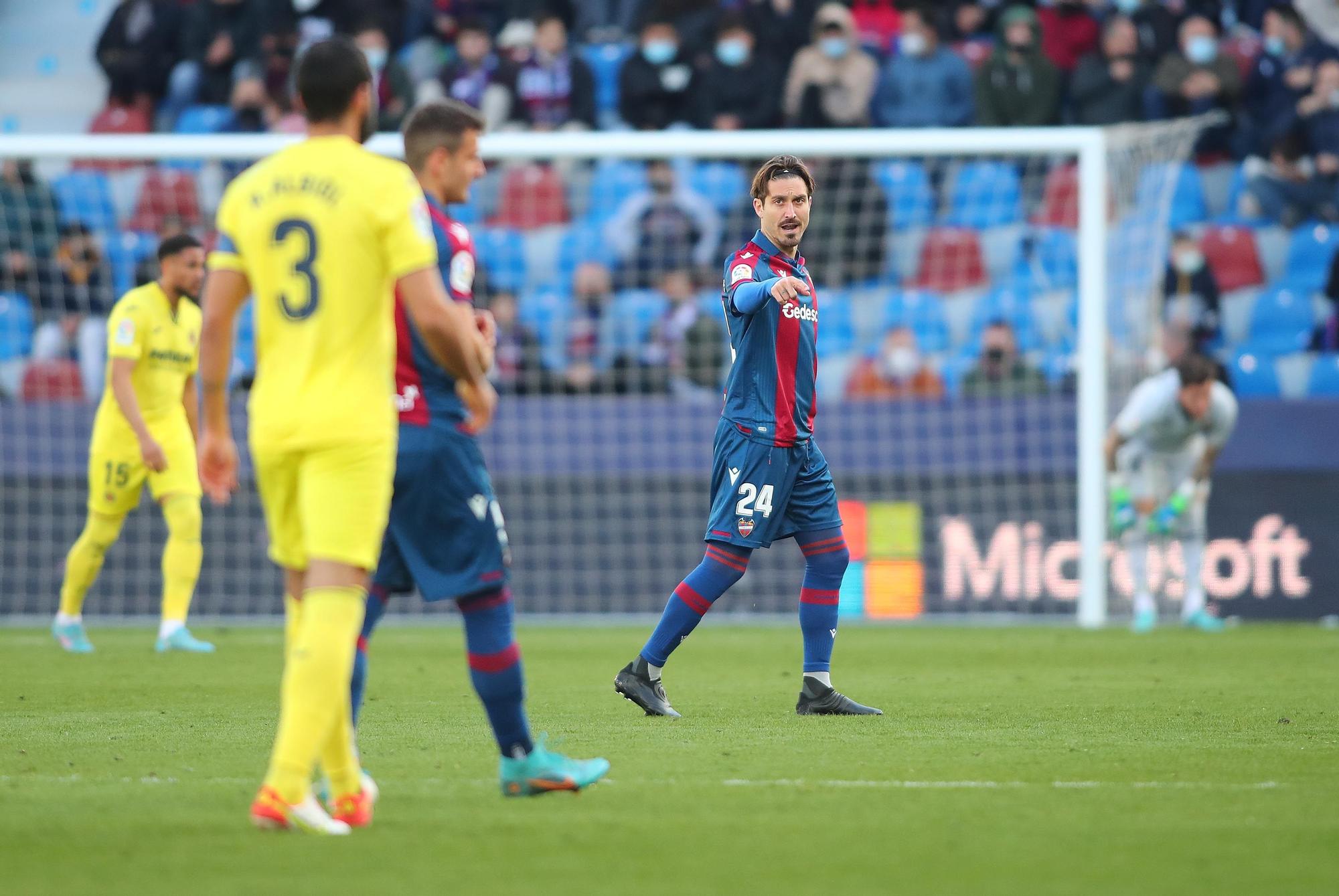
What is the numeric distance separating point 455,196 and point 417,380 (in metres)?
0.55

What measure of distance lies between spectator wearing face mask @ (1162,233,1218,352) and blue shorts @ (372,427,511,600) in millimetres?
11612

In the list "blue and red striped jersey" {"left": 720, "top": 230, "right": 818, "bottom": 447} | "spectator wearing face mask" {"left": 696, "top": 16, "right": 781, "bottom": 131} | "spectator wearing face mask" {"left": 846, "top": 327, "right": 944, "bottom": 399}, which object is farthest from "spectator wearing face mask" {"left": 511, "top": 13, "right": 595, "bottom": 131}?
"blue and red striped jersey" {"left": 720, "top": 230, "right": 818, "bottom": 447}

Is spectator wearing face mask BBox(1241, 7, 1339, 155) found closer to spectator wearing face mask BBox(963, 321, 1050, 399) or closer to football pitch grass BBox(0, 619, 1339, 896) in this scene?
spectator wearing face mask BBox(963, 321, 1050, 399)

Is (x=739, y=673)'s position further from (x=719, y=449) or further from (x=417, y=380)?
(x=417, y=380)

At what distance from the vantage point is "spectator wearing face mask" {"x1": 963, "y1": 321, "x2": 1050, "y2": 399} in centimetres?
1379

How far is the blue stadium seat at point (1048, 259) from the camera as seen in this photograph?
50.9 ft

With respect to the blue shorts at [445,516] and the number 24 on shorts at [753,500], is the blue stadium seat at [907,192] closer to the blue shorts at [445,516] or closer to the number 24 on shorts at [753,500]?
the number 24 on shorts at [753,500]

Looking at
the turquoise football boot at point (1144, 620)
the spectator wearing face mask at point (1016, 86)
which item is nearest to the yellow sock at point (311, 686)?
the turquoise football boot at point (1144, 620)

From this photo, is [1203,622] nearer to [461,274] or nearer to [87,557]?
[87,557]

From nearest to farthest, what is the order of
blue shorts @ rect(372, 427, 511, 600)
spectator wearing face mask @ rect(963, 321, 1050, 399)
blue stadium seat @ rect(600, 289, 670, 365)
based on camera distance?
blue shorts @ rect(372, 427, 511, 600)
spectator wearing face mask @ rect(963, 321, 1050, 399)
blue stadium seat @ rect(600, 289, 670, 365)

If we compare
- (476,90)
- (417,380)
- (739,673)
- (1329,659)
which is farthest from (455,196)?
(476,90)

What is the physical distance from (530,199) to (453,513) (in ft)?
38.5

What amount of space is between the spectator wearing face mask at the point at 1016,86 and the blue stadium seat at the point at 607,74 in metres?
3.52

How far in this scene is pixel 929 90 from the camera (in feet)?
57.0
